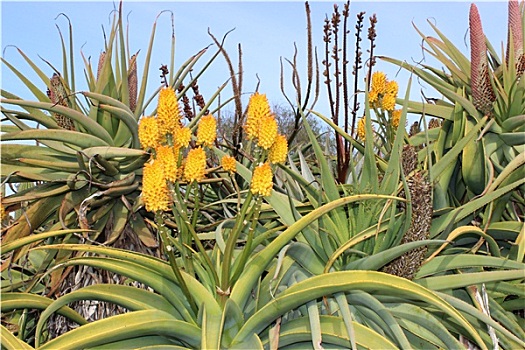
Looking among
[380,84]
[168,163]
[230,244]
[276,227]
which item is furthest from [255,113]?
[380,84]

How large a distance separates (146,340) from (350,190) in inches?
42.0

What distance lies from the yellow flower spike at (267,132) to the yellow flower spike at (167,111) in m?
0.28

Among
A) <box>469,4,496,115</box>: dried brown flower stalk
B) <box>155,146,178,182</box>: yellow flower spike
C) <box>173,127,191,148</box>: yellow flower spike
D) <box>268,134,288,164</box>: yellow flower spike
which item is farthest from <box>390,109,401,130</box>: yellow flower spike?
<box>155,146,178,182</box>: yellow flower spike

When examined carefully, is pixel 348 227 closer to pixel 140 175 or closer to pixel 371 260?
pixel 371 260

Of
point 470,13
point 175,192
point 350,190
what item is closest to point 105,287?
point 175,192

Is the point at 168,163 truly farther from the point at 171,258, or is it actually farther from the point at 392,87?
the point at 392,87

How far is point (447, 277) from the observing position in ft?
7.17

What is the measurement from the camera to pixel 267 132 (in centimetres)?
173

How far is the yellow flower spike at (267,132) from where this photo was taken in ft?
5.66

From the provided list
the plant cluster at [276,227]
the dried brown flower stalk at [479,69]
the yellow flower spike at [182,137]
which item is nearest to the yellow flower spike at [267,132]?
the plant cluster at [276,227]

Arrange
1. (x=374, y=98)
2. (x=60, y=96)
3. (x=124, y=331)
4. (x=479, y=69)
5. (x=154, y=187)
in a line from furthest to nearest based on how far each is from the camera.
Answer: (x=60, y=96) → (x=479, y=69) → (x=374, y=98) → (x=124, y=331) → (x=154, y=187)

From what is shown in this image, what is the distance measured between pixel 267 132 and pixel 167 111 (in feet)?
1.06

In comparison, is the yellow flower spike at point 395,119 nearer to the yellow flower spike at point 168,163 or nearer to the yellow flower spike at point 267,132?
the yellow flower spike at point 267,132

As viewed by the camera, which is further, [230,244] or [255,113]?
[230,244]
